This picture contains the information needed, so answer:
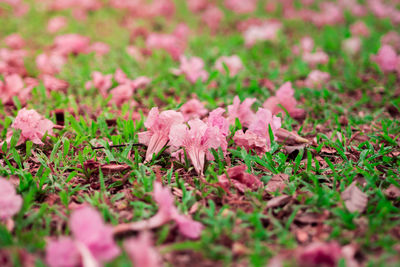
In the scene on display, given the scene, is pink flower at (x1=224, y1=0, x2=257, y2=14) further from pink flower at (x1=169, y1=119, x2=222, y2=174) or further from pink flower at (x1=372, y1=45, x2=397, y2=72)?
pink flower at (x1=169, y1=119, x2=222, y2=174)

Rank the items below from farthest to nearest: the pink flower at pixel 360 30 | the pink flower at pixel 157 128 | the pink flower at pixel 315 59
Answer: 1. the pink flower at pixel 360 30
2. the pink flower at pixel 315 59
3. the pink flower at pixel 157 128

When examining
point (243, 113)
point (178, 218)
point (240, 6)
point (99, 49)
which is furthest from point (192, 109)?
point (240, 6)

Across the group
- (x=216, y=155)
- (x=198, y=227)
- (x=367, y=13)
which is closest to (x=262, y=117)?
(x=216, y=155)

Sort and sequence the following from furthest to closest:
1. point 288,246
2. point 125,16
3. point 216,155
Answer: point 125,16 < point 216,155 < point 288,246

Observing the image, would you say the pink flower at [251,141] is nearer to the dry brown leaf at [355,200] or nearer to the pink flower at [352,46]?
the dry brown leaf at [355,200]

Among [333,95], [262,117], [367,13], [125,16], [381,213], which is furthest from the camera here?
[367,13]

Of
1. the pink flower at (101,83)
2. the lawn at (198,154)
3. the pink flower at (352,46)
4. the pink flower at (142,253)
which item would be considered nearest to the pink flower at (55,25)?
the lawn at (198,154)

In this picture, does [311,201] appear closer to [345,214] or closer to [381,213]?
[345,214]
